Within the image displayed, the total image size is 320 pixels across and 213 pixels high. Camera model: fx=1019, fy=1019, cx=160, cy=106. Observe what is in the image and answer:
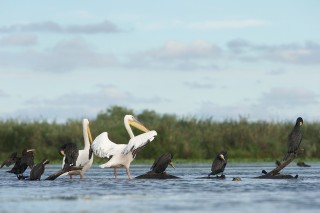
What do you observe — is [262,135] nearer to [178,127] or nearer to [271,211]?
[178,127]

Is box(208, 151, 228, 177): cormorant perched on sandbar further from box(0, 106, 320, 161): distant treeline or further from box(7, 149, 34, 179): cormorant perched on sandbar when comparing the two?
box(0, 106, 320, 161): distant treeline

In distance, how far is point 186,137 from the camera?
43.3 meters

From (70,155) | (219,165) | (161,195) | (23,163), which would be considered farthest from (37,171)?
(161,195)

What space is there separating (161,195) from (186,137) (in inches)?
902

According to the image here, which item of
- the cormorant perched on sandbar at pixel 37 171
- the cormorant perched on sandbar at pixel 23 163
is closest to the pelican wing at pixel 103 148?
the cormorant perched on sandbar at pixel 37 171

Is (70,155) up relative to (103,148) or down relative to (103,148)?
down

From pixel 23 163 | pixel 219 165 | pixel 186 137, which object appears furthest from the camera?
pixel 186 137

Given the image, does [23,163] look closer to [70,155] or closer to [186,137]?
[70,155]

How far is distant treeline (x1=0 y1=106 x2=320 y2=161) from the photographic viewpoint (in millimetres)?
42125

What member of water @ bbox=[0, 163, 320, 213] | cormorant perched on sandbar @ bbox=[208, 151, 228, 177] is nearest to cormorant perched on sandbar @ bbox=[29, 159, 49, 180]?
water @ bbox=[0, 163, 320, 213]

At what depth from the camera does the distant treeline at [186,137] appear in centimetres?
4212

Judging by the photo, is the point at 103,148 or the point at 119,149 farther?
the point at 119,149

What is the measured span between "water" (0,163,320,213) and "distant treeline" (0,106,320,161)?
50.5 feet

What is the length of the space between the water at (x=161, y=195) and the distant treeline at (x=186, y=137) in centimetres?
1539
